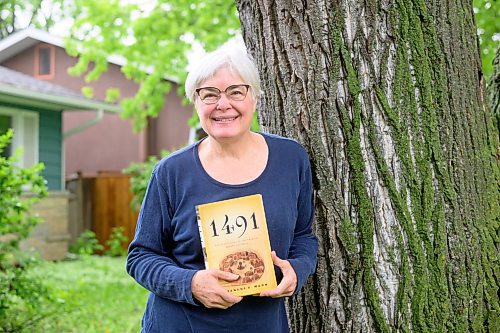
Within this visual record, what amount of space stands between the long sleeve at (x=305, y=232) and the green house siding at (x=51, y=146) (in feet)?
38.3

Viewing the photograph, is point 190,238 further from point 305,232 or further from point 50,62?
point 50,62

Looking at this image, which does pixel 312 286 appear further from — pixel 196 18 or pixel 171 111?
pixel 171 111

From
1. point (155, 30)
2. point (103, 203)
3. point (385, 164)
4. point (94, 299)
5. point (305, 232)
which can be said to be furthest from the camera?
point (103, 203)

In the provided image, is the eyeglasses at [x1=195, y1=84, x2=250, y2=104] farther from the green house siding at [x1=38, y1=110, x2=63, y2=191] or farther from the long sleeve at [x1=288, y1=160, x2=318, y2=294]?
the green house siding at [x1=38, y1=110, x2=63, y2=191]

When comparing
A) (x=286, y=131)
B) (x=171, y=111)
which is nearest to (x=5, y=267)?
(x=286, y=131)

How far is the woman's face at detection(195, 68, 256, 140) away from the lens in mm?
2531

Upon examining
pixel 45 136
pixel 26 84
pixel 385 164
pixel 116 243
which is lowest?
pixel 385 164

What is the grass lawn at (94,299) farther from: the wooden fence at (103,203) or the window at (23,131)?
the wooden fence at (103,203)

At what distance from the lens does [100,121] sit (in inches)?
800

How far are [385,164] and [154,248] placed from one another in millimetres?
944

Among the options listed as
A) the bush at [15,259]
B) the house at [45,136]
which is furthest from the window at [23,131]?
the bush at [15,259]

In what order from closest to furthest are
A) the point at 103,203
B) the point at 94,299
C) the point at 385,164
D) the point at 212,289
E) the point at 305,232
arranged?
the point at 212,289 → the point at 305,232 → the point at 385,164 → the point at 94,299 → the point at 103,203

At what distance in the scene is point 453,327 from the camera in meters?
2.94

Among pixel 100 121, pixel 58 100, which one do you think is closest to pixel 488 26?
pixel 58 100
